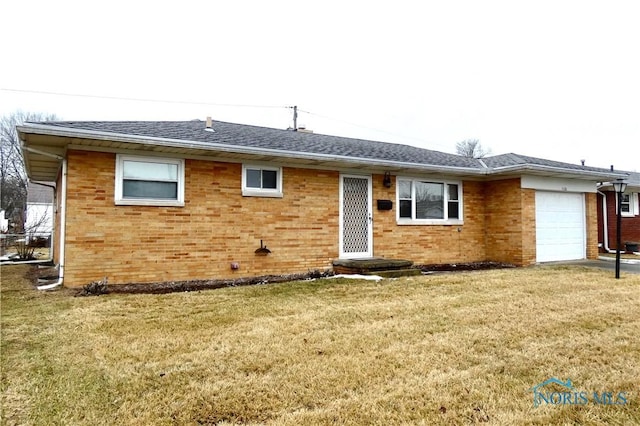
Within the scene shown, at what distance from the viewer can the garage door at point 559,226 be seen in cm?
1173

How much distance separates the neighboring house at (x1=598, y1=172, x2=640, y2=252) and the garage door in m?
4.64

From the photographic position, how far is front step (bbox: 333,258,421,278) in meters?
8.84

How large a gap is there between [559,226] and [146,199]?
11887 millimetres

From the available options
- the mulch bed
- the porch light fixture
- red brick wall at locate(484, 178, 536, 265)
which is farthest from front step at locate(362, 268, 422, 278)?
red brick wall at locate(484, 178, 536, 265)

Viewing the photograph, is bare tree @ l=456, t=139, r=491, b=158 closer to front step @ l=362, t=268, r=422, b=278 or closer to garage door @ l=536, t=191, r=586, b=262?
garage door @ l=536, t=191, r=586, b=262

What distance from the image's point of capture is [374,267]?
8.86m

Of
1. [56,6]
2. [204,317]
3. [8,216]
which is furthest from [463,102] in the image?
[8,216]

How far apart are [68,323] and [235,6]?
9.03 m

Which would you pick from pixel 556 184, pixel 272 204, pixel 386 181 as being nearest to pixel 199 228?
pixel 272 204

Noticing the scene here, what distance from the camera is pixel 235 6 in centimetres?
1054

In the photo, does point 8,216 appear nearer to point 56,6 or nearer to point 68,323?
point 56,6

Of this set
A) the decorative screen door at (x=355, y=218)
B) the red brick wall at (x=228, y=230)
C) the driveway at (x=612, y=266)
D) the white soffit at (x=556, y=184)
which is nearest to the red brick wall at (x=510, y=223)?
the red brick wall at (x=228, y=230)

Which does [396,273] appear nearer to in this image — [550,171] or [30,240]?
[550,171]

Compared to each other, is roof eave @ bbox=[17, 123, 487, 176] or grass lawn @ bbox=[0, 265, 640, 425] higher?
roof eave @ bbox=[17, 123, 487, 176]
